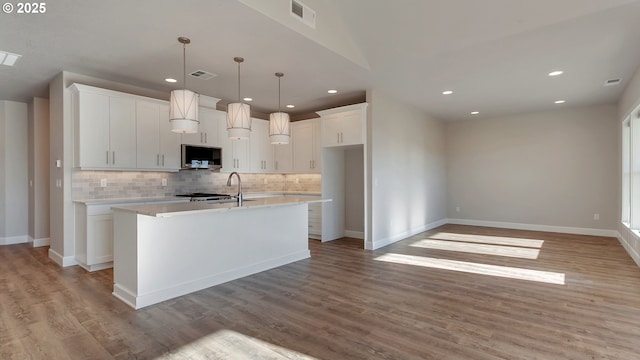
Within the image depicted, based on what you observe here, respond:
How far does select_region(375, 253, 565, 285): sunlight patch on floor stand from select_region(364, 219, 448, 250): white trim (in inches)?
18.3

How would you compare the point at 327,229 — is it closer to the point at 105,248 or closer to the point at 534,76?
the point at 105,248

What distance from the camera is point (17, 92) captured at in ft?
17.9

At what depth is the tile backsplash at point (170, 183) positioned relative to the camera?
4680 millimetres

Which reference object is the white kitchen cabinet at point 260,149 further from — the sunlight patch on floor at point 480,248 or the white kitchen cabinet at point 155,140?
the sunlight patch on floor at point 480,248

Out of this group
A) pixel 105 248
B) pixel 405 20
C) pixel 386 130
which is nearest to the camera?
pixel 405 20

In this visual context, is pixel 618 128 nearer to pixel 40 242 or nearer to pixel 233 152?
pixel 233 152

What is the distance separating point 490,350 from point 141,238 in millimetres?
3062

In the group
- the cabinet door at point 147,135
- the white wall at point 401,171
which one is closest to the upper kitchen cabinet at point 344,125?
the white wall at point 401,171

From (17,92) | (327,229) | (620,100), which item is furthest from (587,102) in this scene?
(17,92)

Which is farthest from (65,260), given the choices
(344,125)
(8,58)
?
(344,125)

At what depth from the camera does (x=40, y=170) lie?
587 centimetres

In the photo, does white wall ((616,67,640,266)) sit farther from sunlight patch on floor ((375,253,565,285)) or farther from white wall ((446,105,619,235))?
sunlight patch on floor ((375,253,565,285))

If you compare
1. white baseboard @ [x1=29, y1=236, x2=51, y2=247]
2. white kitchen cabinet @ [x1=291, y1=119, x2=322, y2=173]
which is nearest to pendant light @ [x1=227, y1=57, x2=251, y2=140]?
white kitchen cabinet @ [x1=291, y1=119, x2=322, y2=173]

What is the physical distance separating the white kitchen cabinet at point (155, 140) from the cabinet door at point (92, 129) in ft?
1.36
